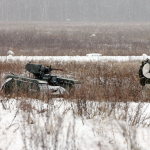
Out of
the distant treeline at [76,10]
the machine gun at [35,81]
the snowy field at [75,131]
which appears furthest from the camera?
the distant treeline at [76,10]

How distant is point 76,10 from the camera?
269ft

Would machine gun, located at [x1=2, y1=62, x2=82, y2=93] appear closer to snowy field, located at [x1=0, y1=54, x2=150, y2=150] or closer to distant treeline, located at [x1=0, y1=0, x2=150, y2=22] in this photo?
snowy field, located at [x1=0, y1=54, x2=150, y2=150]

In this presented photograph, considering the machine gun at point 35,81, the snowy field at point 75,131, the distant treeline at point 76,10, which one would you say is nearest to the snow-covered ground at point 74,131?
the snowy field at point 75,131

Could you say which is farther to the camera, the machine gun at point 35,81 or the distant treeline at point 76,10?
the distant treeline at point 76,10

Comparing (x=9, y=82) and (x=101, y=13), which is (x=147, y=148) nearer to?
(x=9, y=82)

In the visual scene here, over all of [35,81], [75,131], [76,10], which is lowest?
[75,131]

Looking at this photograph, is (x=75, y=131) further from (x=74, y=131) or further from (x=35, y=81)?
(x=35, y=81)

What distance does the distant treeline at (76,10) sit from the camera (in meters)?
75.2

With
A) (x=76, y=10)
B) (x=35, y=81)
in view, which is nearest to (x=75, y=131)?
(x=35, y=81)

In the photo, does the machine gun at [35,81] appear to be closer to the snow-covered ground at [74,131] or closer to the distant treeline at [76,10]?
the snow-covered ground at [74,131]

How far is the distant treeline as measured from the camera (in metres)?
75.2

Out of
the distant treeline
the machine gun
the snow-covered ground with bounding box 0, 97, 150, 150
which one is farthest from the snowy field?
the distant treeline

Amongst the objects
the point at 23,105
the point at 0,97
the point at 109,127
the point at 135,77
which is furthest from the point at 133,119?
the point at 135,77

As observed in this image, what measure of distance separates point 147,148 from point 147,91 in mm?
2803
